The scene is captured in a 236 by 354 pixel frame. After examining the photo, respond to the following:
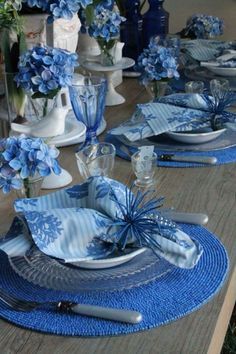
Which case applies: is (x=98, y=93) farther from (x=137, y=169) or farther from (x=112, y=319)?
(x=112, y=319)

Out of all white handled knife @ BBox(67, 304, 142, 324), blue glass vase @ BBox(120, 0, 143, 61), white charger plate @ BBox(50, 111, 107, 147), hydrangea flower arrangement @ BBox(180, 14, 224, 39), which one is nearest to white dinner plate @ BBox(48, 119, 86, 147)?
white charger plate @ BBox(50, 111, 107, 147)

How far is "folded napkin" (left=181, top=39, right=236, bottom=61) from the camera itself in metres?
1.87

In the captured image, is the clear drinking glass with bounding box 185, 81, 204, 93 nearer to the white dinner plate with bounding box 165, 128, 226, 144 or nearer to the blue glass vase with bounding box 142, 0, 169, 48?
the white dinner plate with bounding box 165, 128, 226, 144

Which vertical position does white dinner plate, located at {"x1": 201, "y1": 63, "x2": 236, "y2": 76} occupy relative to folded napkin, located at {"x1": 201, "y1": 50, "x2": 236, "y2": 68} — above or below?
below

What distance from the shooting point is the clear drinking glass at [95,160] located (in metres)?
1.12

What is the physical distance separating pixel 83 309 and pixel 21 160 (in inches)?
10.1

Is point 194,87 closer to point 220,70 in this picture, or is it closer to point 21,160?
point 220,70

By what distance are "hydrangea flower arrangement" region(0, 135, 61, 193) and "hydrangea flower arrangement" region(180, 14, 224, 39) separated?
1.29 meters

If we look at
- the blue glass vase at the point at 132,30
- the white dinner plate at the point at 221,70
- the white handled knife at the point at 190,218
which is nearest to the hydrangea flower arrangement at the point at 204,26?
the blue glass vase at the point at 132,30

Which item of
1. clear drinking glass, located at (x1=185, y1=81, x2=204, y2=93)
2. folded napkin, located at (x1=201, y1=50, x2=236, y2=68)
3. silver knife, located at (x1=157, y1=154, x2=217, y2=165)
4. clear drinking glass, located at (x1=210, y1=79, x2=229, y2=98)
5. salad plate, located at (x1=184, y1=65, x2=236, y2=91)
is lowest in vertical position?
salad plate, located at (x1=184, y1=65, x2=236, y2=91)

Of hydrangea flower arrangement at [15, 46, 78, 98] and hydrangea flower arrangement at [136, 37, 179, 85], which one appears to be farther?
hydrangea flower arrangement at [136, 37, 179, 85]

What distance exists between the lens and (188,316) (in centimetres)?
75

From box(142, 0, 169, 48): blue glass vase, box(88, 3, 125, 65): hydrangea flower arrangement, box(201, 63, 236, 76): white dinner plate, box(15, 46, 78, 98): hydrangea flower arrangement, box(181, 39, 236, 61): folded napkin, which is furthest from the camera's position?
box(142, 0, 169, 48): blue glass vase

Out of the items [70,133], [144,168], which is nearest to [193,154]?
[144,168]
